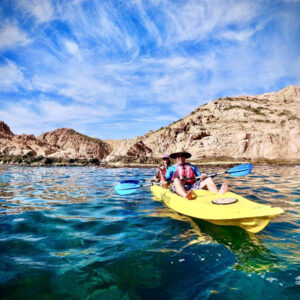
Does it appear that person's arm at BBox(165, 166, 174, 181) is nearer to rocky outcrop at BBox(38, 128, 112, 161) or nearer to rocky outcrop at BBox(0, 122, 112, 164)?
rocky outcrop at BBox(0, 122, 112, 164)

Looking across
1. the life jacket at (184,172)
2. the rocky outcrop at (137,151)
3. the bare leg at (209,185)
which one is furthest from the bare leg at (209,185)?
the rocky outcrop at (137,151)

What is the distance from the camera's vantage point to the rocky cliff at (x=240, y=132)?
29.2m

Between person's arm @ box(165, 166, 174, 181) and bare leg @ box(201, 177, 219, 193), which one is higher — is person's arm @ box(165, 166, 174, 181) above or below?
above

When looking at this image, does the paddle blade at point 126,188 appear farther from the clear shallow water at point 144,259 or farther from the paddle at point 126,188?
the clear shallow water at point 144,259

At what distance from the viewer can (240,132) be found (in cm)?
3228

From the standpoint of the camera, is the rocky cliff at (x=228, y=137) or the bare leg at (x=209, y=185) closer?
the bare leg at (x=209, y=185)

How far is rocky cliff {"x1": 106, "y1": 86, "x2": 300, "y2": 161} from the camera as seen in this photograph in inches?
1149

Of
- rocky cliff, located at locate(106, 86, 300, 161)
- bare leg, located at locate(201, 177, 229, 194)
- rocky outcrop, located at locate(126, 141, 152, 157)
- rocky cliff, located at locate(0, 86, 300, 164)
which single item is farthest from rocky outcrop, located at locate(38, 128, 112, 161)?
bare leg, located at locate(201, 177, 229, 194)

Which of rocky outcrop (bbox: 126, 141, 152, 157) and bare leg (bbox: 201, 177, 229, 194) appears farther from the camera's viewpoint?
rocky outcrop (bbox: 126, 141, 152, 157)

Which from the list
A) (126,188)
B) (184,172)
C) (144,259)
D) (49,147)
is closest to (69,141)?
(49,147)

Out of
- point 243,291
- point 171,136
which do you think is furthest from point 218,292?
point 171,136

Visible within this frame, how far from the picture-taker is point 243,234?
311 cm

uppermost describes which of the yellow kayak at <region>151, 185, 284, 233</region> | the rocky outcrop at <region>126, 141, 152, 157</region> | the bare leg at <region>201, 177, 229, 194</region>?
the rocky outcrop at <region>126, 141, 152, 157</region>

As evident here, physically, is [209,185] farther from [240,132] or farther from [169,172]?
[240,132]
